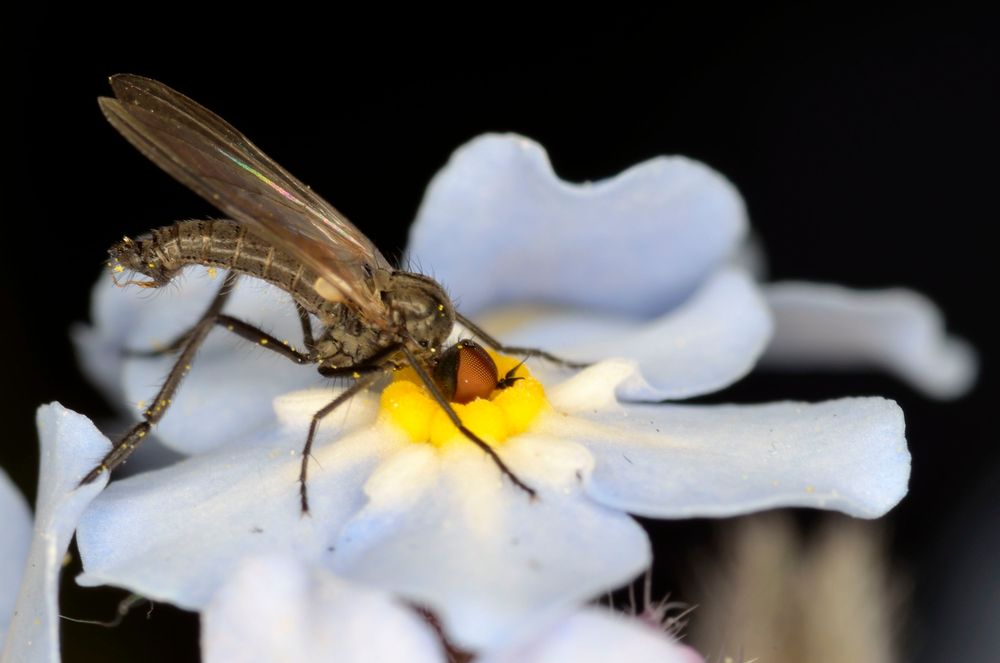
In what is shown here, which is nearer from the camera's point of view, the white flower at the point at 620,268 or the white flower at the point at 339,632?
the white flower at the point at 339,632

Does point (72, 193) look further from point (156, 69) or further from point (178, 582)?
point (178, 582)

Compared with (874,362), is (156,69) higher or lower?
higher

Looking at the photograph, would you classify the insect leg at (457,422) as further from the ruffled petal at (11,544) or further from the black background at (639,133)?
the black background at (639,133)

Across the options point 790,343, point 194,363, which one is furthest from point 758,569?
point 194,363

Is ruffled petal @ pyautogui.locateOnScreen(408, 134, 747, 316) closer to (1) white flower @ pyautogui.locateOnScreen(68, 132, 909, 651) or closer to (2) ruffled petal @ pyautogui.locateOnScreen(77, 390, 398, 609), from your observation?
(1) white flower @ pyautogui.locateOnScreen(68, 132, 909, 651)

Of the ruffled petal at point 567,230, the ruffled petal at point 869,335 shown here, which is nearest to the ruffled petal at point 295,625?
the ruffled petal at point 567,230

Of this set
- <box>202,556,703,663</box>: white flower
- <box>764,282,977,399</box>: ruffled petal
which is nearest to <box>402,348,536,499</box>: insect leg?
<box>202,556,703,663</box>: white flower

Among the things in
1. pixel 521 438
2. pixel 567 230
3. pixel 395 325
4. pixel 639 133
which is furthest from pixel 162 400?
pixel 639 133
